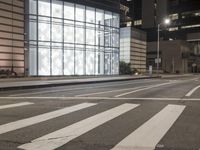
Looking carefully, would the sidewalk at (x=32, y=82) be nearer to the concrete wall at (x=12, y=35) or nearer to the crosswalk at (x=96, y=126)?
the concrete wall at (x=12, y=35)

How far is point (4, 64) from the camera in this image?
35656 mm

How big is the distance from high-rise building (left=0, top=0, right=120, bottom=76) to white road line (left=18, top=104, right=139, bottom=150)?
1131 inches

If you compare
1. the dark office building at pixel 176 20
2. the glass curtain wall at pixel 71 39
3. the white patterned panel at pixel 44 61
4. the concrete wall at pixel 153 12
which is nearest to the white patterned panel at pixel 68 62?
the glass curtain wall at pixel 71 39

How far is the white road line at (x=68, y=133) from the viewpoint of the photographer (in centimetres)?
587

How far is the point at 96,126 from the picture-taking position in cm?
768

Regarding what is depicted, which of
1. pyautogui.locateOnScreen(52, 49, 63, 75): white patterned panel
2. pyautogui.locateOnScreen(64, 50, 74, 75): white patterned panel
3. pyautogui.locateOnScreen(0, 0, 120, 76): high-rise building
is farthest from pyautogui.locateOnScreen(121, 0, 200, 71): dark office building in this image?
pyautogui.locateOnScreen(52, 49, 63, 75): white patterned panel

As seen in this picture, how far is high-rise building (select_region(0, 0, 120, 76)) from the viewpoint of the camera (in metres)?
37.0

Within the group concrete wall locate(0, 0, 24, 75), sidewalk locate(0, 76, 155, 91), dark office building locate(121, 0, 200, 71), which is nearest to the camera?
sidewalk locate(0, 76, 155, 91)

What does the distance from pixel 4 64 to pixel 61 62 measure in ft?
32.4

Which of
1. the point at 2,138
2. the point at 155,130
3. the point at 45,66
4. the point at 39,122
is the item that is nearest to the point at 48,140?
the point at 2,138

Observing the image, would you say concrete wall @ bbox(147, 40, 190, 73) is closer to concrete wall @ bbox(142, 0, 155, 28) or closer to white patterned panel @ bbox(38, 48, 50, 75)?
concrete wall @ bbox(142, 0, 155, 28)

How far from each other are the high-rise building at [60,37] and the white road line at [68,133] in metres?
28.7

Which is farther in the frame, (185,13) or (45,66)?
(185,13)

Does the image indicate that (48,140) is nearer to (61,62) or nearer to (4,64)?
(4,64)
